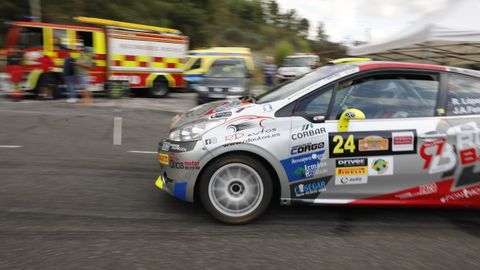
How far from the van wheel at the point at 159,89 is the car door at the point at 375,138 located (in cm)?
1238

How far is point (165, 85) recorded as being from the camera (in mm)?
16156

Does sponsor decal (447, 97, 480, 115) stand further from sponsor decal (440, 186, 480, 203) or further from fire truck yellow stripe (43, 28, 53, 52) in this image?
fire truck yellow stripe (43, 28, 53, 52)

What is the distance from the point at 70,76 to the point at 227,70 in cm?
455

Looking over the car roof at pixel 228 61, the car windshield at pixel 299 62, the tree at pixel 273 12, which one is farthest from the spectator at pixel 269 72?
the tree at pixel 273 12

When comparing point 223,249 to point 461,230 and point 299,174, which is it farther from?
point 461,230

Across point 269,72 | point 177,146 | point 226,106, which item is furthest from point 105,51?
point 177,146

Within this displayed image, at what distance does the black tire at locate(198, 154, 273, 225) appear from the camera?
3.95m

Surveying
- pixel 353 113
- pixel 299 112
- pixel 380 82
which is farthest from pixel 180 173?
pixel 380 82

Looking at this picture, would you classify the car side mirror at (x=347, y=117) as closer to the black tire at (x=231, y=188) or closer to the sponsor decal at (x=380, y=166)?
the sponsor decal at (x=380, y=166)

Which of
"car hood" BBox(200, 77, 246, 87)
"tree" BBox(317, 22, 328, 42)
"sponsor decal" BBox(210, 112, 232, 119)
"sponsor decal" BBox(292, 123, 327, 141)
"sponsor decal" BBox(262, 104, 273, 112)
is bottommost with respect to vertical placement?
"sponsor decal" BBox(292, 123, 327, 141)

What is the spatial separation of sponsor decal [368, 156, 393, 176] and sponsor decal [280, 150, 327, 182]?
425 mm

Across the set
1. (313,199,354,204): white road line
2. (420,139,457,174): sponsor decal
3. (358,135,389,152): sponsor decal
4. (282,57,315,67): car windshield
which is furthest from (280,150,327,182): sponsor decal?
(282,57,315,67): car windshield

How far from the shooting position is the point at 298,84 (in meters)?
4.60

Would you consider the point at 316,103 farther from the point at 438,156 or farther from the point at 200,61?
the point at 200,61
